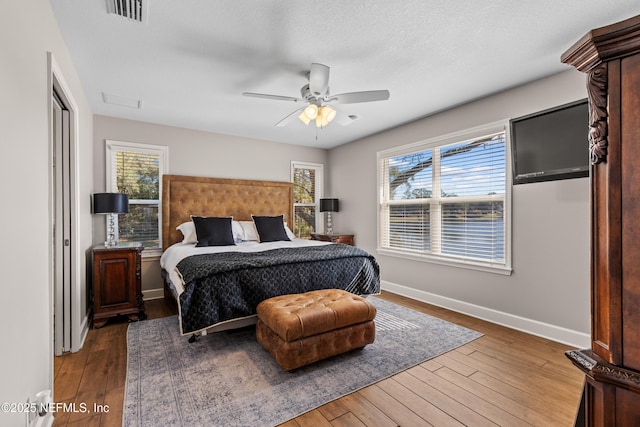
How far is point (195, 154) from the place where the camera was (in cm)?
468

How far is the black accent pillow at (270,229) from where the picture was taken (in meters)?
4.46

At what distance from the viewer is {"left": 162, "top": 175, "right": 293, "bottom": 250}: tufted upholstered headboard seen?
4.41m

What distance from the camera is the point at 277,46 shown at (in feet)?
7.82

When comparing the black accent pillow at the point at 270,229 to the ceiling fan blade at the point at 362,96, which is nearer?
the ceiling fan blade at the point at 362,96

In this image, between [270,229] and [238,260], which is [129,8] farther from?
[270,229]

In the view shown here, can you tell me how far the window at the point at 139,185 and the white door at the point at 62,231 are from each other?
154 centimetres

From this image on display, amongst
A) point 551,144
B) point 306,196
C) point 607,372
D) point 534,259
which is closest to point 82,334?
point 607,372

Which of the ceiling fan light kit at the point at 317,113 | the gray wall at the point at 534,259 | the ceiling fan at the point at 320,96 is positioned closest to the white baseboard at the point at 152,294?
the ceiling fan at the point at 320,96

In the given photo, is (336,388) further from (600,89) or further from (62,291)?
(62,291)

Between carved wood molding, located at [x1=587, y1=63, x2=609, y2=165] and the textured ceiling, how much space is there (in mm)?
1570

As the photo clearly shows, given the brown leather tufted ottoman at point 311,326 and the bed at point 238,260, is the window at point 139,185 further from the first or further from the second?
the brown leather tufted ottoman at point 311,326

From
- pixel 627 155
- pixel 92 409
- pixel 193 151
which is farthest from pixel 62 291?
pixel 627 155

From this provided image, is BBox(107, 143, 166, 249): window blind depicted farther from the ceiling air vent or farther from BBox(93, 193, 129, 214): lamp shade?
the ceiling air vent

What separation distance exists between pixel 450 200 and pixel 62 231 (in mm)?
4192
